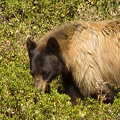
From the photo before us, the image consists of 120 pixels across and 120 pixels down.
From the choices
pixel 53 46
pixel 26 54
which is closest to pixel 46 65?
pixel 53 46

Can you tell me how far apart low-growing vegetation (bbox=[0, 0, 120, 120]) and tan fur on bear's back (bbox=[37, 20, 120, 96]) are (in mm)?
345

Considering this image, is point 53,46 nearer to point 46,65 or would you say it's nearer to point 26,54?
point 46,65

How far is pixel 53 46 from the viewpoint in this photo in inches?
207

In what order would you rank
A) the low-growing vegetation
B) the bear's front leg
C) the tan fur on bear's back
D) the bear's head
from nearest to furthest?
the low-growing vegetation
the tan fur on bear's back
the bear's head
the bear's front leg

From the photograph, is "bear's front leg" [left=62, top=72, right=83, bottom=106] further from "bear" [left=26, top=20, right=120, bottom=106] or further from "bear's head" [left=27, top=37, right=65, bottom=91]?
"bear's head" [left=27, top=37, right=65, bottom=91]

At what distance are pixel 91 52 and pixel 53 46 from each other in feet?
1.93

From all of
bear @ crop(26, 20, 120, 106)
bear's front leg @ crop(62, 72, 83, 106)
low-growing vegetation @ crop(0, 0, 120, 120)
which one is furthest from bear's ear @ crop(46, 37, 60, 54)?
low-growing vegetation @ crop(0, 0, 120, 120)

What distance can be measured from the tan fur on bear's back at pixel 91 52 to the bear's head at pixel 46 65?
0.12 metres

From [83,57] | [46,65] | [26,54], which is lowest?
[26,54]

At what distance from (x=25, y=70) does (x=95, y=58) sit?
2.00 meters

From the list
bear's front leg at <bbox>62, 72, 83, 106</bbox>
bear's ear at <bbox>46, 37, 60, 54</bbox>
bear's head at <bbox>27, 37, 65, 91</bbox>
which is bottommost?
bear's front leg at <bbox>62, 72, 83, 106</bbox>

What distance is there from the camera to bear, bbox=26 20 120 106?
515 cm

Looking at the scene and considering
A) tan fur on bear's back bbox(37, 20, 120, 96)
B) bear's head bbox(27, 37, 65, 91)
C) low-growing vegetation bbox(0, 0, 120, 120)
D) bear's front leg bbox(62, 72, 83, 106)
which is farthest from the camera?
bear's front leg bbox(62, 72, 83, 106)

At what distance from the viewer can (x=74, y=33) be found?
5293 mm
